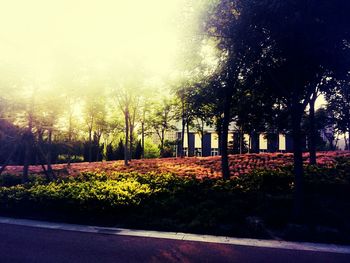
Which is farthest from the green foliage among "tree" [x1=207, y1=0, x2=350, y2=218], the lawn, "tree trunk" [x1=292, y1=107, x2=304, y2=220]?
"tree trunk" [x1=292, y1=107, x2=304, y2=220]

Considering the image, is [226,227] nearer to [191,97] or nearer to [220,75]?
[220,75]

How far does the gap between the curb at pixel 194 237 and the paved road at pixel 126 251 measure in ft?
0.88

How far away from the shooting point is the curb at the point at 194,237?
779 cm

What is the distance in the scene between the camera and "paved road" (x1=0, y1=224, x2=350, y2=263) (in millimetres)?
6852

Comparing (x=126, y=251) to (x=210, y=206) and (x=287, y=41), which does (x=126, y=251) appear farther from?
(x=287, y=41)

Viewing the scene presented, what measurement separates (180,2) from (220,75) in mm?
3051

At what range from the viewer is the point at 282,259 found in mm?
6938

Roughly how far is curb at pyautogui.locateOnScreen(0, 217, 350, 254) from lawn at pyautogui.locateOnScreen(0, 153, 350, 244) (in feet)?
1.09

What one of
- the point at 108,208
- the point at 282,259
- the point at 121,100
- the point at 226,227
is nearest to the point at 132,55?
the point at 121,100

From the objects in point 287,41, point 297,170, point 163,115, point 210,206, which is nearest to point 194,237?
point 210,206

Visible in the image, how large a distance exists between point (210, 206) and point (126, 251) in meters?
4.13

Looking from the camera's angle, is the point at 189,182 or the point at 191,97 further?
the point at 191,97

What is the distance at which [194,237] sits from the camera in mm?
8594

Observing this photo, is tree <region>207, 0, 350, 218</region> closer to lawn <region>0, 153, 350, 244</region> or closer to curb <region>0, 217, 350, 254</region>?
lawn <region>0, 153, 350, 244</region>
